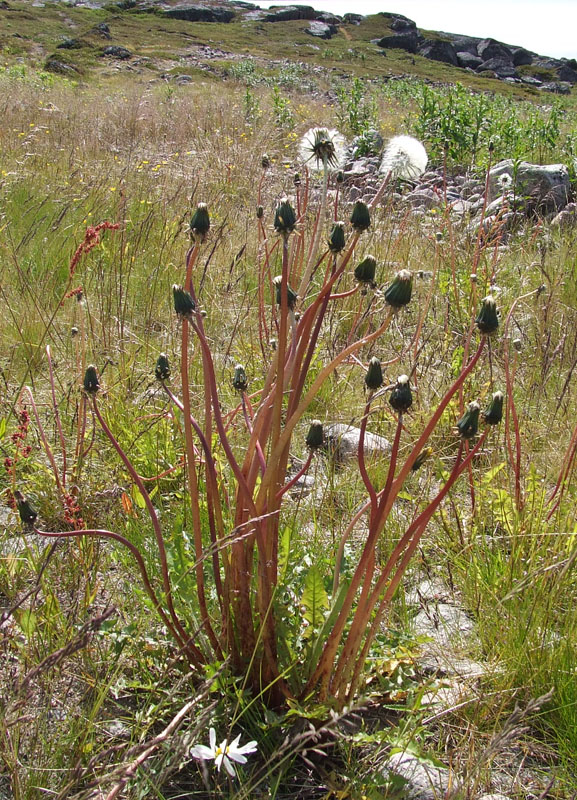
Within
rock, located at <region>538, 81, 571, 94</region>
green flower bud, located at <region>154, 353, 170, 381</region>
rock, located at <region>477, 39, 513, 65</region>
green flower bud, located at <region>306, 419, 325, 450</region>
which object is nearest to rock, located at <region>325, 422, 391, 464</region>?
green flower bud, located at <region>306, 419, 325, 450</region>

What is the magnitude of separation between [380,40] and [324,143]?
72.4 m

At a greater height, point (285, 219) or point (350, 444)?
point (285, 219)

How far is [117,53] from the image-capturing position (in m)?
34.1

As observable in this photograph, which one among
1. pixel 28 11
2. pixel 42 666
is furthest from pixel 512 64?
pixel 42 666

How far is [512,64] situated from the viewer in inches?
2469

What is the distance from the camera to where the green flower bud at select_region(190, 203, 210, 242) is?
1.08m

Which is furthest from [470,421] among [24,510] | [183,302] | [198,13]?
[198,13]

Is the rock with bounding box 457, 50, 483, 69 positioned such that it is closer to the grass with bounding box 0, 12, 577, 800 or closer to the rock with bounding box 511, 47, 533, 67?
the rock with bounding box 511, 47, 533, 67

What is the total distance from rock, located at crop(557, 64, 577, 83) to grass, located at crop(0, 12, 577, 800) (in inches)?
2606

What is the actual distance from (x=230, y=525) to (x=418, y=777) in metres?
0.68

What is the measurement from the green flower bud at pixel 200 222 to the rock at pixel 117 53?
37.7 meters

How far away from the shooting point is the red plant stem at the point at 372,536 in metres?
1.00

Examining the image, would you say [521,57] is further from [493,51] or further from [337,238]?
[337,238]

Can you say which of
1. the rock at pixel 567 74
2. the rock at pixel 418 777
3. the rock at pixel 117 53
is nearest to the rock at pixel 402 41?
the rock at pixel 567 74
